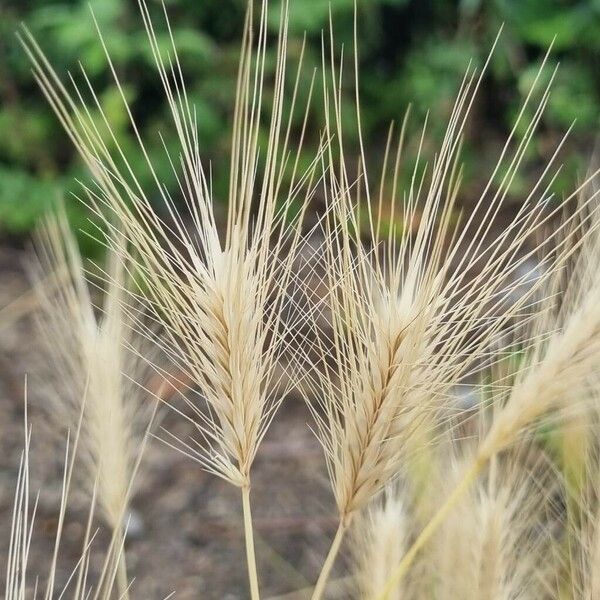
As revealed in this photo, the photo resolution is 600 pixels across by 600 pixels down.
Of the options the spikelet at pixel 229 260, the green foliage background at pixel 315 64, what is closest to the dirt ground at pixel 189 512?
the green foliage background at pixel 315 64

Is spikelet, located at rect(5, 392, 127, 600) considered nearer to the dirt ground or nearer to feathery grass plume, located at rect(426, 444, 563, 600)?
the dirt ground

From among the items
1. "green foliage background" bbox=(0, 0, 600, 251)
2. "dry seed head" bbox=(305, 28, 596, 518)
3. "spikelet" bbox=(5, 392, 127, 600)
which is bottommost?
"spikelet" bbox=(5, 392, 127, 600)

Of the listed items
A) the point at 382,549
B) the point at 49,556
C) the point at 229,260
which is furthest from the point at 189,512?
the point at 229,260

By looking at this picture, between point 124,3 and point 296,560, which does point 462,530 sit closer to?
point 296,560

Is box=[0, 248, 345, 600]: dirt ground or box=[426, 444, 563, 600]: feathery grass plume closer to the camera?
box=[426, 444, 563, 600]: feathery grass plume

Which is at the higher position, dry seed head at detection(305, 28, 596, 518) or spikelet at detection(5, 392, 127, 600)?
dry seed head at detection(305, 28, 596, 518)

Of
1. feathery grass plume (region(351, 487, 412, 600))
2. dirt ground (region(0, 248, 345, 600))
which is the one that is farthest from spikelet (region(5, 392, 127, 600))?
feathery grass plume (region(351, 487, 412, 600))

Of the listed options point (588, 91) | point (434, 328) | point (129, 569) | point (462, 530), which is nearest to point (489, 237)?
point (588, 91)
